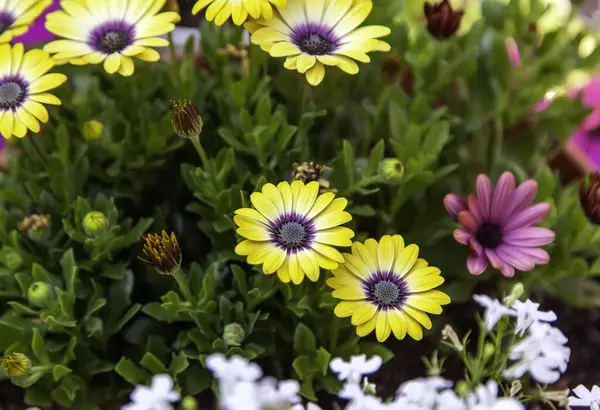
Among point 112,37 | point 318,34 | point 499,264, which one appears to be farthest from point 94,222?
point 499,264

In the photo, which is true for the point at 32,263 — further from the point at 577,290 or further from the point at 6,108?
the point at 577,290

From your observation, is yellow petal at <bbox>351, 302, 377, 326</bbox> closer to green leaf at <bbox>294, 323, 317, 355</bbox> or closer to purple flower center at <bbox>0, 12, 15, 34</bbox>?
green leaf at <bbox>294, 323, 317, 355</bbox>

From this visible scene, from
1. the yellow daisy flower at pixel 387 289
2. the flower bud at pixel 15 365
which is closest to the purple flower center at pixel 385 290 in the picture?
the yellow daisy flower at pixel 387 289

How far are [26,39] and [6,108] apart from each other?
1.93ft

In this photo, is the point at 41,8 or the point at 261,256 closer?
the point at 261,256

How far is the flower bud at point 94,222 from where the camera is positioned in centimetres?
65

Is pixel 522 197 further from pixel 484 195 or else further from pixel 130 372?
pixel 130 372

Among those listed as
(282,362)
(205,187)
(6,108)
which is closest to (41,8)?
(6,108)

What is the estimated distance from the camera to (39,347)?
2.10 ft

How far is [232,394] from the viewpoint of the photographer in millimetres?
391

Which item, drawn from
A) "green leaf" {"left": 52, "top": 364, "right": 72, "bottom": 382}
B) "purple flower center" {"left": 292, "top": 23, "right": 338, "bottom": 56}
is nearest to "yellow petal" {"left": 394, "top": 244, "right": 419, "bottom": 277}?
"purple flower center" {"left": 292, "top": 23, "right": 338, "bottom": 56}

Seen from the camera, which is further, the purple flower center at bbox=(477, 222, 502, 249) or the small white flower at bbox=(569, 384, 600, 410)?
the purple flower center at bbox=(477, 222, 502, 249)

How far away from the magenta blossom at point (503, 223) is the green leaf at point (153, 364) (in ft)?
1.04

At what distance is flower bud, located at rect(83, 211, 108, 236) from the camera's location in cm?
65
